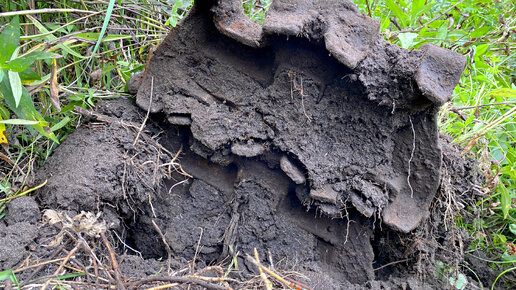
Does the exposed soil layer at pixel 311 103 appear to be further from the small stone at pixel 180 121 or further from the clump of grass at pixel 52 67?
the clump of grass at pixel 52 67

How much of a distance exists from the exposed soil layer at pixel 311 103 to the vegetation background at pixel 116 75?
1.20 feet

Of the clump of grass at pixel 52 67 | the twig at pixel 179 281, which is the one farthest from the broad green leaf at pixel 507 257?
the clump of grass at pixel 52 67

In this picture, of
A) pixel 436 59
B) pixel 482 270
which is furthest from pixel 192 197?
pixel 482 270

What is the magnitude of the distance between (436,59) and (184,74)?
1.02m

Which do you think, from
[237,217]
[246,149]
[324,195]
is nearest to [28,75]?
[246,149]

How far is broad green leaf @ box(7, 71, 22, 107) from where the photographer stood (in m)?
1.23

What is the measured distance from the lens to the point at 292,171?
1.54 m

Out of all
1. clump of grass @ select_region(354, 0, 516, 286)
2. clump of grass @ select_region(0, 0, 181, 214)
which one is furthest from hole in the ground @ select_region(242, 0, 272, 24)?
clump of grass @ select_region(354, 0, 516, 286)

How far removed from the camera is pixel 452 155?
1.74m

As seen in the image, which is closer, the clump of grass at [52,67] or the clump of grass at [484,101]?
the clump of grass at [52,67]

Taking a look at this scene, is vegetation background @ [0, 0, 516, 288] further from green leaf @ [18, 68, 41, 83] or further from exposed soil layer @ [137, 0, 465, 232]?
exposed soil layer @ [137, 0, 465, 232]

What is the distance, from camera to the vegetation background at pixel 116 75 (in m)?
1.42

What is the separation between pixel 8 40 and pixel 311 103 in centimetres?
109

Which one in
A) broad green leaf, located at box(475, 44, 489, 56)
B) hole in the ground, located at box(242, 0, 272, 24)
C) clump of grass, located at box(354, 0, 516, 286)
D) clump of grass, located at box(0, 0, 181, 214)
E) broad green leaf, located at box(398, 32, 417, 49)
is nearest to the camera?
clump of grass, located at box(0, 0, 181, 214)
